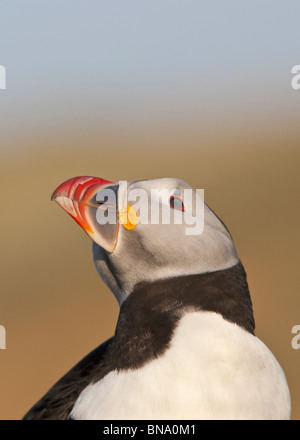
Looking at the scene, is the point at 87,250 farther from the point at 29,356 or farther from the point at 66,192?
the point at 66,192

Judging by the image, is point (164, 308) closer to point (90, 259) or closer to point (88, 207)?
point (88, 207)

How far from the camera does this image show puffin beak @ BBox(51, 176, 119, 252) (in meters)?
3.11

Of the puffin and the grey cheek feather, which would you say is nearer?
the puffin

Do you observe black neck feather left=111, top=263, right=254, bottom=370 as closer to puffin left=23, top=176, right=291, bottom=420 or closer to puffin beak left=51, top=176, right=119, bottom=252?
puffin left=23, top=176, right=291, bottom=420

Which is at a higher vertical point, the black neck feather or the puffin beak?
the puffin beak

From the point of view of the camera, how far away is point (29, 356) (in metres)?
11.7

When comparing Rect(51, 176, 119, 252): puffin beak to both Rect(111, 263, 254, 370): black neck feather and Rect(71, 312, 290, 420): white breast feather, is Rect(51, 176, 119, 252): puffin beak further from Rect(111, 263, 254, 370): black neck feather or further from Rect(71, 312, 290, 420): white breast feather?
Rect(71, 312, 290, 420): white breast feather

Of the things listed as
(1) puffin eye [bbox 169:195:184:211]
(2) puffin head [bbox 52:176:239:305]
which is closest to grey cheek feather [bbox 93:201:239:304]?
(2) puffin head [bbox 52:176:239:305]

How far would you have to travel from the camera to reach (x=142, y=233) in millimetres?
3109

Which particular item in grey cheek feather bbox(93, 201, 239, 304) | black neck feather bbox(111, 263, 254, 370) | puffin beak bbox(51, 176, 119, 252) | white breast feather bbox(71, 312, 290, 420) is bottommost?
white breast feather bbox(71, 312, 290, 420)

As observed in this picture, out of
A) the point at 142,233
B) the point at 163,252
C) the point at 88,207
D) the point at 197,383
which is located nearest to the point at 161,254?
the point at 163,252

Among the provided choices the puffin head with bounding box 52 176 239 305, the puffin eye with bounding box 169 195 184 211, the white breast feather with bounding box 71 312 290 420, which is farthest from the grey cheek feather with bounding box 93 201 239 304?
the white breast feather with bounding box 71 312 290 420

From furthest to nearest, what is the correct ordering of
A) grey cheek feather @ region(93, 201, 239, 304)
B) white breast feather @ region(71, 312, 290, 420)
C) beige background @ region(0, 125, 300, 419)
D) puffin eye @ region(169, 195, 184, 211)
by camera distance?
1. beige background @ region(0, 125, 300, 419)
2. puffin eye @ region(169, 195, 184, 211)
3. grey cheek feather @ region(93, 201, 239, 304)
4. white breast feather @ region(71, 312, 290, 420)

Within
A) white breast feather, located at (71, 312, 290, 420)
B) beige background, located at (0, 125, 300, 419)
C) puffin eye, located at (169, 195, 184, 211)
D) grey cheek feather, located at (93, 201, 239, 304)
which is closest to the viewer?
white breast feather, located at (71, 312, 290, 420)
